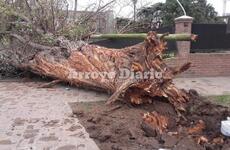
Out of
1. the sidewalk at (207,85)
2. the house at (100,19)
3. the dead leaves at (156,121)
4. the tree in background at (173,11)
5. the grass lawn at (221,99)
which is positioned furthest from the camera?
the tree in background at (173,11)

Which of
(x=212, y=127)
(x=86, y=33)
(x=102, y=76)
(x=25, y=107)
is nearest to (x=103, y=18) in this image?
(x=86, y=33)

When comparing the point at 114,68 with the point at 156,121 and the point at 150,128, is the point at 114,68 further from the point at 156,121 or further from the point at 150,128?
the point at 150,128

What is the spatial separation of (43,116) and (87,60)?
8.25ft

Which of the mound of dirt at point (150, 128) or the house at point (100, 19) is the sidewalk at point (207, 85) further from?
the house at point (100, 19)

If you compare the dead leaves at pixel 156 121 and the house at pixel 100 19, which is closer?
the dead leaves at pixel 156 121

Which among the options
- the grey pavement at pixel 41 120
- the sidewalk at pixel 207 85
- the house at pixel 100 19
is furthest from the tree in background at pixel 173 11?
the grey pavement at pixel 41 120

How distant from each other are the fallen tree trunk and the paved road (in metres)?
0.40

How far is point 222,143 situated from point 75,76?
4414 millimetres

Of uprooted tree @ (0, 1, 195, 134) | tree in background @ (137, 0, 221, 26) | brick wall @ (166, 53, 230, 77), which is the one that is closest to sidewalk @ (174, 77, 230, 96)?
brick wall @ (166, 53, 230, 77)

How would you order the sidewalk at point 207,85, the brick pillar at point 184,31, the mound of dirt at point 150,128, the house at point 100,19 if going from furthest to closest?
the house at point 100,19 → the brick pillar at point 184,31 → the sidewalk at point 207,85 → the mound of dirt at point 150,128

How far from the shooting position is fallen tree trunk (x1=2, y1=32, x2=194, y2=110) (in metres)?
6.89

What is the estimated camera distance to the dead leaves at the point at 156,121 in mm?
5985

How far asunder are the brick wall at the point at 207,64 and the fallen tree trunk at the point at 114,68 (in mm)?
3789

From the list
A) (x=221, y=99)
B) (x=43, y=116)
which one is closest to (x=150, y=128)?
(x=43, y=116)
